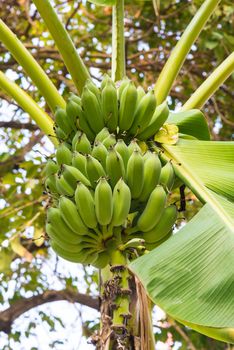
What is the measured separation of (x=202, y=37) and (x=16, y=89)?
166 cm

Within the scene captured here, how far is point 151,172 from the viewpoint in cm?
104

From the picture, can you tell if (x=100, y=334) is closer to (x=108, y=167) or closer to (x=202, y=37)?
(x=108, y=167)

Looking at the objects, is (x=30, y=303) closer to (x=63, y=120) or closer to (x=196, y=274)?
(x=63, y=120)

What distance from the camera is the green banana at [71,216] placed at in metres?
1.00

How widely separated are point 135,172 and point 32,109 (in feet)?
1.13

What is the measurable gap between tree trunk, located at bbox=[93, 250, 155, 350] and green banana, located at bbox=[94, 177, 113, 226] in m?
0.09

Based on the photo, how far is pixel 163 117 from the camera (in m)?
1.16

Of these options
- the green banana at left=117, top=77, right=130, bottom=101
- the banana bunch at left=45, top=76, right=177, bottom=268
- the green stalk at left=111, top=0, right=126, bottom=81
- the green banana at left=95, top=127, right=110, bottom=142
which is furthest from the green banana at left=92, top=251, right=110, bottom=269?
the green stalk at left=111, top=0, right=126, bottom=81

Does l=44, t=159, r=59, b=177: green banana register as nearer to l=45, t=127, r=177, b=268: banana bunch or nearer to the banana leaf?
l=45, t=127, r=177, b=268: banana bunch

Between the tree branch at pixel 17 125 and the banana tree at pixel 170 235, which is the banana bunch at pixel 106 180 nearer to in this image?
the banana tree at pixel 170 235

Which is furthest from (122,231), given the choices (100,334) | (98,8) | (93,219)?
(98,8)

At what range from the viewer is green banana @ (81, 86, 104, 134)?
112cm

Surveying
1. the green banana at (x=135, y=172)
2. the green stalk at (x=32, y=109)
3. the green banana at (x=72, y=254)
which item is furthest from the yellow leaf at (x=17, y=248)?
the green banana at (x=135, y=172)

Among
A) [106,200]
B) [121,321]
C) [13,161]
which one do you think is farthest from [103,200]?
[13,161]
